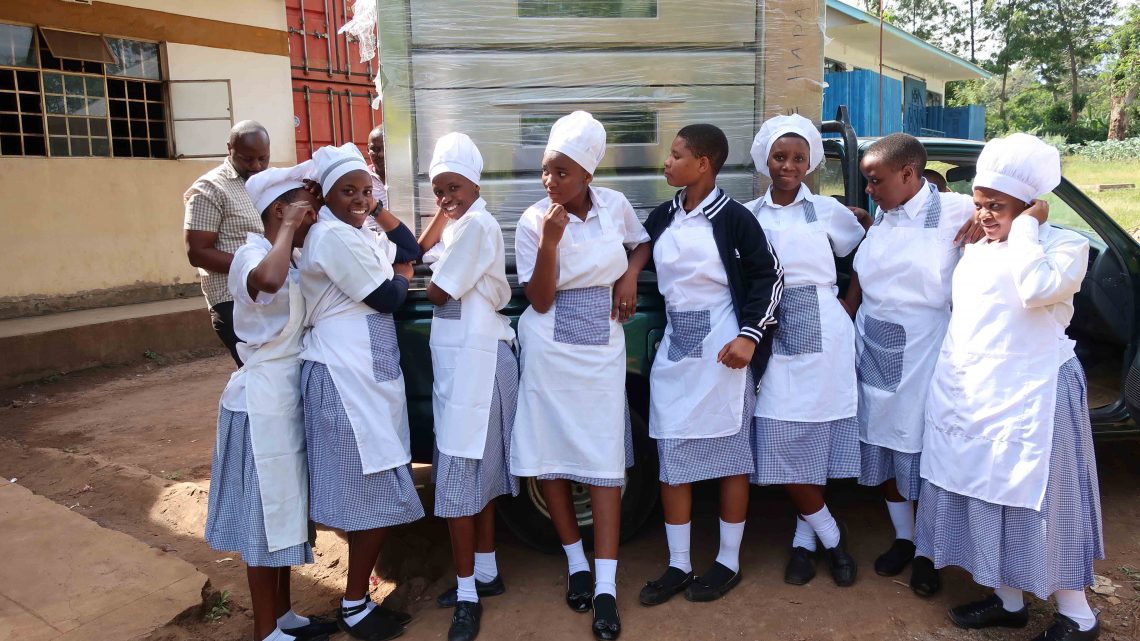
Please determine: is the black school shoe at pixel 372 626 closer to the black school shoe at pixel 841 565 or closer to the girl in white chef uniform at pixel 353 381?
the girl in white chef uniform at pixel 353 381

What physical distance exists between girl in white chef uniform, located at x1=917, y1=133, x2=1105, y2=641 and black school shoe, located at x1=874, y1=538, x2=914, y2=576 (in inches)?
14.0

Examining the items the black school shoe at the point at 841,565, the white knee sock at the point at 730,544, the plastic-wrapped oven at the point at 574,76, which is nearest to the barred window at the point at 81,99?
the plastic-wrapped oven at the point at 574,76

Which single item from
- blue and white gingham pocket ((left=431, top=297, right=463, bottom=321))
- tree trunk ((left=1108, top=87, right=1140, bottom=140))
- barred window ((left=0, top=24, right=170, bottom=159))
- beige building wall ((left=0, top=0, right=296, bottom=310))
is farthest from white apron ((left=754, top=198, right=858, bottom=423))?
tree trunk ((left=1108, top=87, right=1140, bottom=140))

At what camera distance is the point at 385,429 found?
2.56m

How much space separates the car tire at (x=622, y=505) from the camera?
3.05 m

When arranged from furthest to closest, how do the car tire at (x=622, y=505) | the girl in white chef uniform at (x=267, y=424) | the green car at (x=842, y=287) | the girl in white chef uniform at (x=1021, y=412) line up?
the car tire at (x=622, y=505), the green car at (x=842, y=287), the girl in white chef uniform at (x=267, y=424), the girl in white chef uniform at (x=1021, y=412)

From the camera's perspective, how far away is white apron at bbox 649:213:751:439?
2.68 metres

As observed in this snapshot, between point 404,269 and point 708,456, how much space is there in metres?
1.22

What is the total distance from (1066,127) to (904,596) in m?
32.3

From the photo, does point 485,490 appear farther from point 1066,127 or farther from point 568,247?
point 1066,127

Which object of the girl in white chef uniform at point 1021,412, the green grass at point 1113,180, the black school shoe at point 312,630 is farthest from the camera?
the green grass at point 1113,180

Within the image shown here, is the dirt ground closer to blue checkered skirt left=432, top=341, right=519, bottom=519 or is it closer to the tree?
blue checkered skirt left=432, top=341, right=519, bottom=519

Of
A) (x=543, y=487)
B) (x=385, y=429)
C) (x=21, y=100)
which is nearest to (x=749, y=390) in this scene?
(x=543, y=487)

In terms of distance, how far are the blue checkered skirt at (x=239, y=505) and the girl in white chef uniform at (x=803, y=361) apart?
154 centimetres
